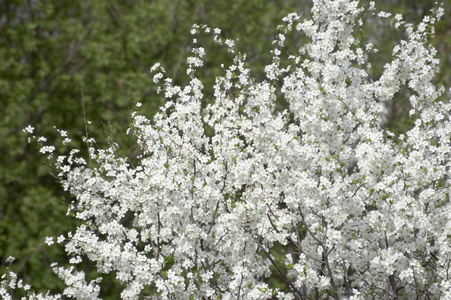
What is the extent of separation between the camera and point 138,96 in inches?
453

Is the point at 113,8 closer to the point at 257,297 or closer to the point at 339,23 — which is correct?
the point at 339,23

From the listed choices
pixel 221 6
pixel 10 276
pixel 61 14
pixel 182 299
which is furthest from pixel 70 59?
pixel 182 299

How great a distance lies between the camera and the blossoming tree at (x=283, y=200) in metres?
5.20

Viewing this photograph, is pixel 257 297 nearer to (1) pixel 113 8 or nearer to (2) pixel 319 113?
(2) pixel 319 113

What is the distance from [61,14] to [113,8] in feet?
4.70

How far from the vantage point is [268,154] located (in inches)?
218

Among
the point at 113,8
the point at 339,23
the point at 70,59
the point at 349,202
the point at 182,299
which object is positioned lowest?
the point at 182,299

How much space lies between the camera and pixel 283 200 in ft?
18.4

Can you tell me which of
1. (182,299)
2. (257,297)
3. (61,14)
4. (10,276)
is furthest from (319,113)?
(61,14)

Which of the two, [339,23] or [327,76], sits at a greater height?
[339,23]

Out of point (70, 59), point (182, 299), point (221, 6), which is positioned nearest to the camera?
point (182, 299)

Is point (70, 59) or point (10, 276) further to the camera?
point (70, 59)

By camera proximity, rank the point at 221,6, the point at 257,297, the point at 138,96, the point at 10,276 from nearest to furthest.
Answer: the point at 257,297
the point at 10,276
the point at 138,96
the point at 221,6

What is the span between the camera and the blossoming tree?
5199 millimetres
